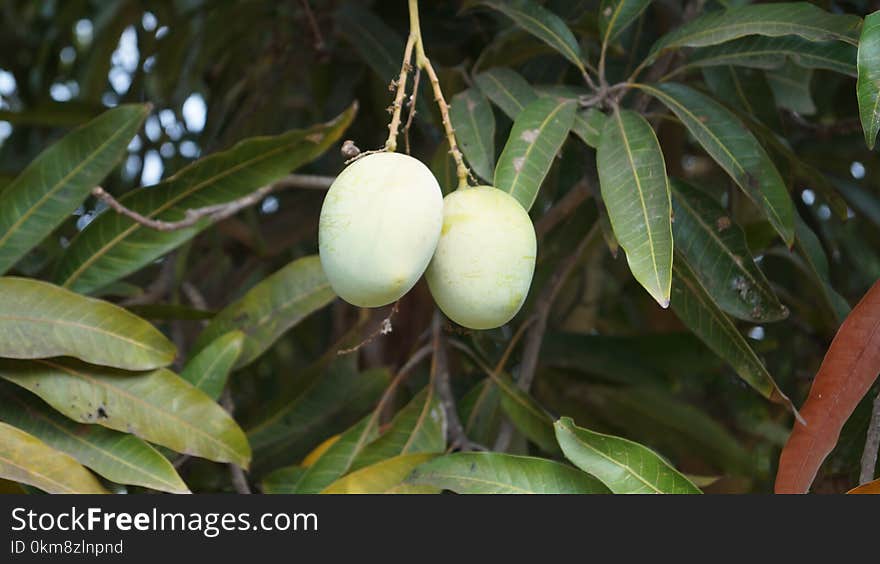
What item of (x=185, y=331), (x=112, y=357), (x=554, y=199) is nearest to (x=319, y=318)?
(x=185, y=331)

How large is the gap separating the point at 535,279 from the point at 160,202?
0.57 metres

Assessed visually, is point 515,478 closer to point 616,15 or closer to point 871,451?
point 871,451

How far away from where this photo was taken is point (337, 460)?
1.14m

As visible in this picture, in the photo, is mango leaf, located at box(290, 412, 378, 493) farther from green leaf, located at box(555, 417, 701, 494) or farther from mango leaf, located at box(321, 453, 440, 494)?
green leaf, located at box(555, 417, 701, 494)

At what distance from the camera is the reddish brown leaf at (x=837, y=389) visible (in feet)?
2.89

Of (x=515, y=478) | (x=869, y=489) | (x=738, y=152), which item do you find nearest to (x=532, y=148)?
(x=738, y=152)

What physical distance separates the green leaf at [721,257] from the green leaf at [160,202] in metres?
0.42

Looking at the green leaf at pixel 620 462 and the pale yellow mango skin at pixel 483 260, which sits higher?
the pale yellow mango skin at pixel 483 260

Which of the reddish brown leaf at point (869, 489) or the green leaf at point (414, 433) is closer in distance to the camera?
the reddish brown leaf at point (869, 489)

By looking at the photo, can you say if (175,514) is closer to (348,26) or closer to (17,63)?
(348,26)

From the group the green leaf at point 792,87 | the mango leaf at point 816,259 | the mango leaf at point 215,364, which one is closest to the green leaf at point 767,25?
the mango leaf at point 816,259

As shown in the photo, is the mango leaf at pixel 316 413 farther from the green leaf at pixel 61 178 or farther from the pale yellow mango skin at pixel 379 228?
the pale yellow mango skin at pixel 379 228

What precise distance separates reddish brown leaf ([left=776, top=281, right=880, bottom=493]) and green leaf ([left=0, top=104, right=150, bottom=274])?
782mm

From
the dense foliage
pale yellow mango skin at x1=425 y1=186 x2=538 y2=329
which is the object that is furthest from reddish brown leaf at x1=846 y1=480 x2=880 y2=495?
pale yellow mango skin at x1=425 y1=186 x2=538 y2=329
